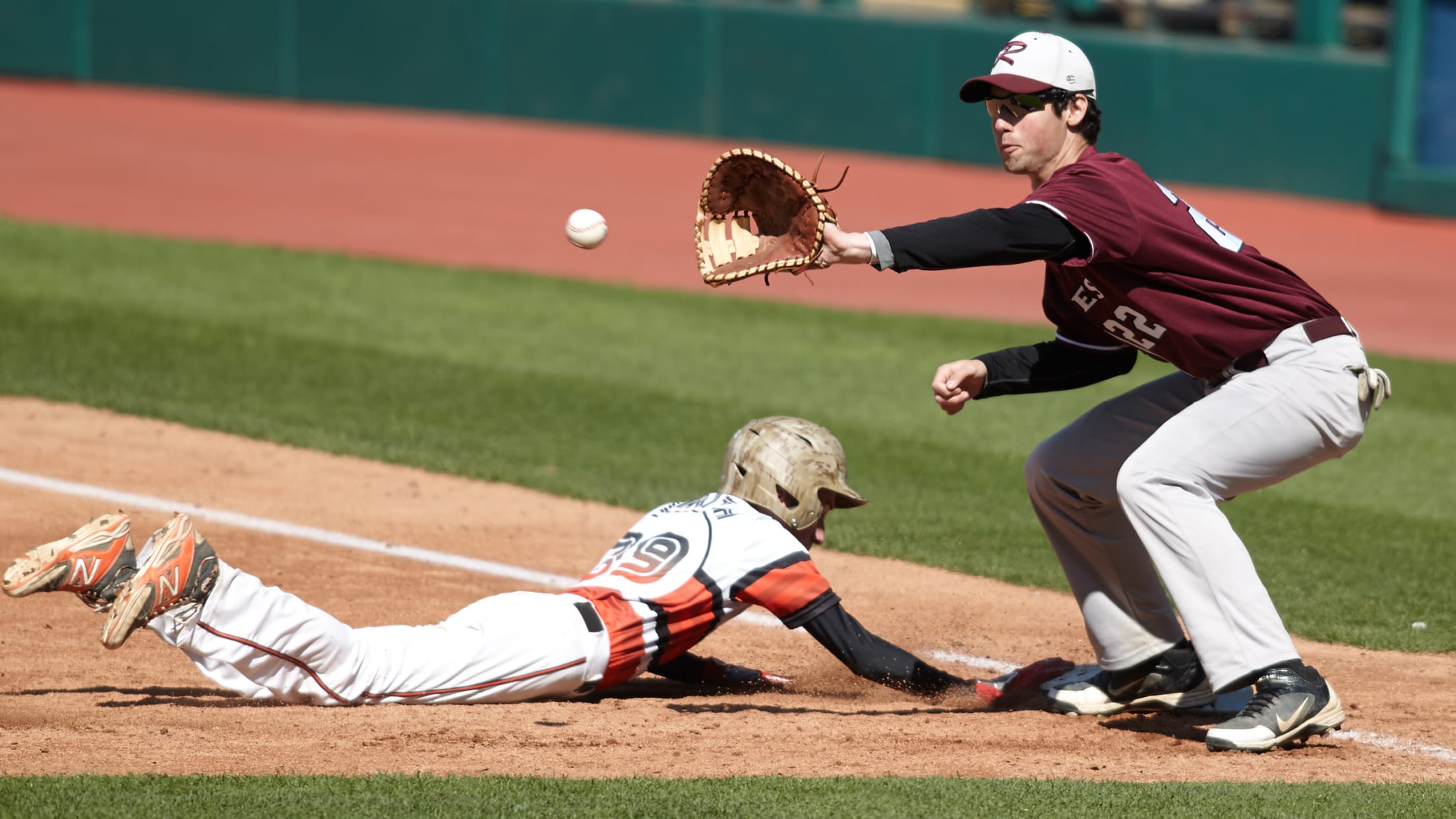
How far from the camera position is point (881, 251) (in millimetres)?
4062

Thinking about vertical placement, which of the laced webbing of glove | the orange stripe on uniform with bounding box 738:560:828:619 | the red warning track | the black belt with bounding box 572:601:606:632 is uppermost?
the laced webbing of glove

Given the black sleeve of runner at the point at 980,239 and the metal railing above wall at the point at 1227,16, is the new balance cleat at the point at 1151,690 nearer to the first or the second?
the black sleeve of runner at the point at 980,239

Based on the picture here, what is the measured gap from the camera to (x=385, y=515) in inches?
285

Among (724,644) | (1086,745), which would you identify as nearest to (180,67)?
(724,644)

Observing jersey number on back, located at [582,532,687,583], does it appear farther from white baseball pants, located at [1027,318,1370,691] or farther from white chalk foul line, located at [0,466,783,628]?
white chalk foul line, located at [0,466,783,628]

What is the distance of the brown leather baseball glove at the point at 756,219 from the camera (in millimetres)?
4211

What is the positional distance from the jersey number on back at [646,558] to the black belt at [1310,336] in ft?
5.21

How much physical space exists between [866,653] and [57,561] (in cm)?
208

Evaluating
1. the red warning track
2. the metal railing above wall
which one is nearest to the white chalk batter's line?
the red warning track

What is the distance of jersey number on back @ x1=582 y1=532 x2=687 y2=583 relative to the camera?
480 cm

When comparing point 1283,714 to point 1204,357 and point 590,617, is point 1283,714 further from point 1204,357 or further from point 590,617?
point 590,617

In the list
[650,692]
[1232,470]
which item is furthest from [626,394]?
[1232,470]

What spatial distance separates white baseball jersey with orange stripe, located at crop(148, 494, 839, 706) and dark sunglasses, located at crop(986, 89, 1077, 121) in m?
1.32

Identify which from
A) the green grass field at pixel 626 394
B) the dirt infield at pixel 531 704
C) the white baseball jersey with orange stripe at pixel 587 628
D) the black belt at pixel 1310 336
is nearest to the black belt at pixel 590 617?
the white baseball jersey with orange stripe at pixel 587 628
